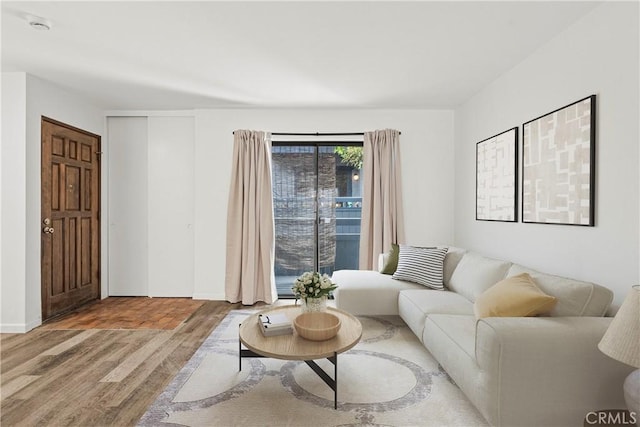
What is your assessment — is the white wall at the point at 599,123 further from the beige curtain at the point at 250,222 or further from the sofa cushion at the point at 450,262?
the beige curtain at the point at 250,222

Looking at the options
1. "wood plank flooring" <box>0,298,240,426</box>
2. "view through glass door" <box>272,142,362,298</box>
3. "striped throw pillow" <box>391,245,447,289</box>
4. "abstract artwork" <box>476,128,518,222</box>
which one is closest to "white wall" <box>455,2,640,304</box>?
"abstract artwork" <box>476,128,518,222</box>

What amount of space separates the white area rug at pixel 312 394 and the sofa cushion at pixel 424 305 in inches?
10.9

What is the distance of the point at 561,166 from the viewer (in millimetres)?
2428

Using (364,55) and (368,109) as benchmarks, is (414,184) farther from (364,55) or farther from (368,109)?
(364,55)

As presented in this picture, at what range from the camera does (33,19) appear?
2307mm

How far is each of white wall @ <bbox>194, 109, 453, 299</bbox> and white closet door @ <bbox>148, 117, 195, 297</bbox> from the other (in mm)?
251

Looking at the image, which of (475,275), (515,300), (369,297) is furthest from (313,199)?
(515,300)

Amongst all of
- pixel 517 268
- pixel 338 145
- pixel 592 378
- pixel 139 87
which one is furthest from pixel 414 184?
pixel 139 87

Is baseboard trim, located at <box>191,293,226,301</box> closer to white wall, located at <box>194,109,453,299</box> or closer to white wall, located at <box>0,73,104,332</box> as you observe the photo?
white wall, located at <box>194,109,453,299</box>

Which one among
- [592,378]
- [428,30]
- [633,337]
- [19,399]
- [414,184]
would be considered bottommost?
[19,399]

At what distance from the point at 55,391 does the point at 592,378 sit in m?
3.19

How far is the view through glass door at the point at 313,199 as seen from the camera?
4.52 meters

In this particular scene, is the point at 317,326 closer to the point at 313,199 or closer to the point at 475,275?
the point at 475,275

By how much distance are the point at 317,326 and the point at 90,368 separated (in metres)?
1.78
